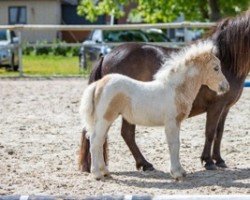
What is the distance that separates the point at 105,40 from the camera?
2216 cm

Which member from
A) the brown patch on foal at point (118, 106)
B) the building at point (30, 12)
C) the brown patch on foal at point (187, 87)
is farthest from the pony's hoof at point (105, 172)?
the building at point (30, 12)

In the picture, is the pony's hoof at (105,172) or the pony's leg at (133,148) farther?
the pony's leg at (133,148)

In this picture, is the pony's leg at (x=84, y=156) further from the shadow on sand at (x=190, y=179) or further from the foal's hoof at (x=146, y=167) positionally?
the foal's hoof at (x=146, y=167)

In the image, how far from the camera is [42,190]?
20.0ft

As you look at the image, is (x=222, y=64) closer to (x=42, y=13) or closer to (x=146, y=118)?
(x=146, y=118)

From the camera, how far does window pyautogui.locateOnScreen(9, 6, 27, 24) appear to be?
4244 centimetres

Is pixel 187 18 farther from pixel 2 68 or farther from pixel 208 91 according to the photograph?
pixel 208 91

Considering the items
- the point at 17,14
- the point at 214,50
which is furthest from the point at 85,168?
the point at 17,14

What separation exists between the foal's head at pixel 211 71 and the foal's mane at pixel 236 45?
2.74 feet

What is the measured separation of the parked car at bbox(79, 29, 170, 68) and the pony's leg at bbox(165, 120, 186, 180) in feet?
40.4

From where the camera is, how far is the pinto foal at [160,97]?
20.8 feet

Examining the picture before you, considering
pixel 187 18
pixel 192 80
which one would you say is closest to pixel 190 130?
pixel 192 80

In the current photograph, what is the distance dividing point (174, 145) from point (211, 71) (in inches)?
29.3

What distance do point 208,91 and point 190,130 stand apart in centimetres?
270
